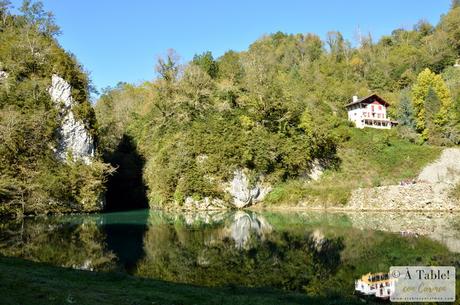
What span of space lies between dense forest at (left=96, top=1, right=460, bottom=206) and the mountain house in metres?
1.71

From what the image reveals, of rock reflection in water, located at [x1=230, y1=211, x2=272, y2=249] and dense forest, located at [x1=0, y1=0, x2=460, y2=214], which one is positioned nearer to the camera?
rock reflection in water, located at [x1=230, y1=211, x2=272, y2=249]

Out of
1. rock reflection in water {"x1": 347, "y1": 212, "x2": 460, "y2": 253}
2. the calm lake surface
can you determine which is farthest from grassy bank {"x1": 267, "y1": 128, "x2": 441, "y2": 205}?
the calm lake surface

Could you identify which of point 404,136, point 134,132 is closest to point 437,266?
point 404,136

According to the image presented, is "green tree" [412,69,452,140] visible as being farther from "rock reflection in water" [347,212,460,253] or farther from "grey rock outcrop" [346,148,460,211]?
"rock reflection in water" [347,212,460,253]

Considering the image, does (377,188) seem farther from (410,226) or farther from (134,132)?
(134,132)

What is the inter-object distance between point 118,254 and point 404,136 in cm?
4595

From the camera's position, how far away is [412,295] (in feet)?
39.2

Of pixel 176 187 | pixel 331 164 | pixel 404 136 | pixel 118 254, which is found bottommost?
pixel 118 254

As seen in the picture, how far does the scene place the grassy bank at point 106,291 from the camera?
912 cm

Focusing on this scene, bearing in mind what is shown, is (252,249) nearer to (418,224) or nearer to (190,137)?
(418,224)

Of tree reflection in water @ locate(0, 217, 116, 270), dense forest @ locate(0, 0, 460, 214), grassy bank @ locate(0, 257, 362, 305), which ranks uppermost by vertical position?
dense forest @ locate(0, 0, 460, 214)

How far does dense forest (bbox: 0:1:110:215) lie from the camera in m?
39.1

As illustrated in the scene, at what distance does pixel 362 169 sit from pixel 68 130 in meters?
32.9

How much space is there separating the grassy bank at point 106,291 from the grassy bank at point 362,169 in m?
32.3
